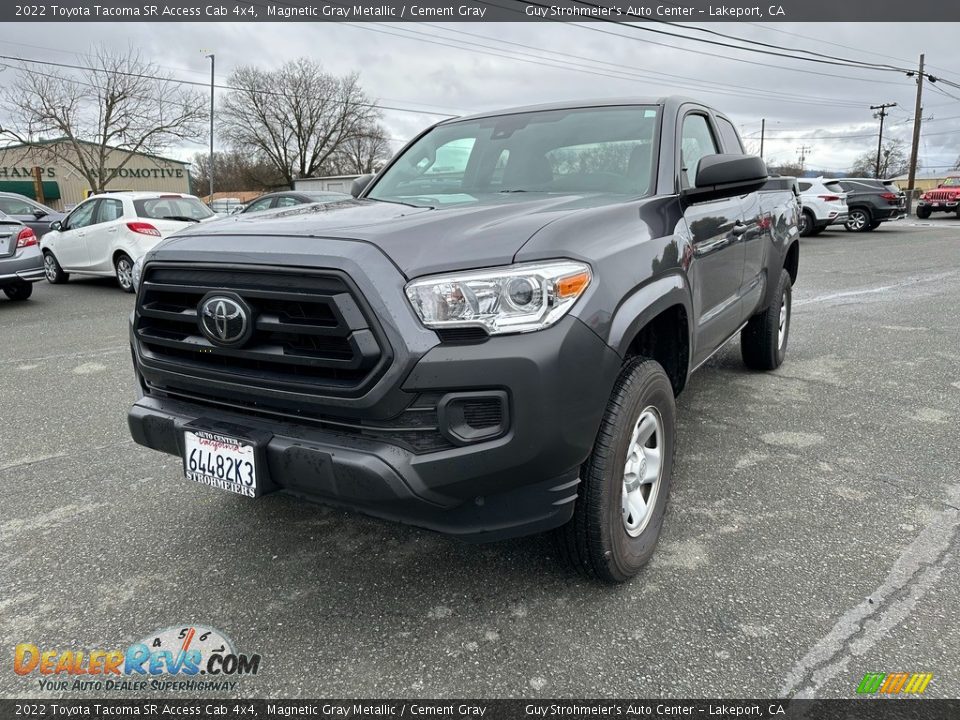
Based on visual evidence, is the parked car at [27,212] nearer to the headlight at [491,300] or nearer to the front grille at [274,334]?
the front grille at [274,334]

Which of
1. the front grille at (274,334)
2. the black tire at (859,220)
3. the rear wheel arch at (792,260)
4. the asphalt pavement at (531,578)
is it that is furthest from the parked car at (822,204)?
the front grille at (274,334)

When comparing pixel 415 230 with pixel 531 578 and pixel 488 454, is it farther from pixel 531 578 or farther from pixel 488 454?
pixel 531 578

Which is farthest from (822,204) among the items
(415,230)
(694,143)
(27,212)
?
(415,230)

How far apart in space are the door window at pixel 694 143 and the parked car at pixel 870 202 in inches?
716

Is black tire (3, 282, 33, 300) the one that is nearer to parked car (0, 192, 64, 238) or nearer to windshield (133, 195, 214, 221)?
windshield (133, 195, 214, 221)

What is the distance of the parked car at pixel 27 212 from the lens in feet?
44.4

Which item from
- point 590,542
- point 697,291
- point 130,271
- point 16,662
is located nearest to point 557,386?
point 590,542

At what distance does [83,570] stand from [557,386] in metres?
1.96

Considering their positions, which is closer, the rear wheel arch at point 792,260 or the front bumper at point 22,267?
the rear wheel arch at point 792,260

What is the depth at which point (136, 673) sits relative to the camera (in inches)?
80.2

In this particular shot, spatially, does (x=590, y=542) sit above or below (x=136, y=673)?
above

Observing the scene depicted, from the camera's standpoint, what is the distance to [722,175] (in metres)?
2.80

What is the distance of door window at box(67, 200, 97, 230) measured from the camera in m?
10.1

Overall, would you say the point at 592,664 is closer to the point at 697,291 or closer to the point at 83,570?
the point at 697,291
